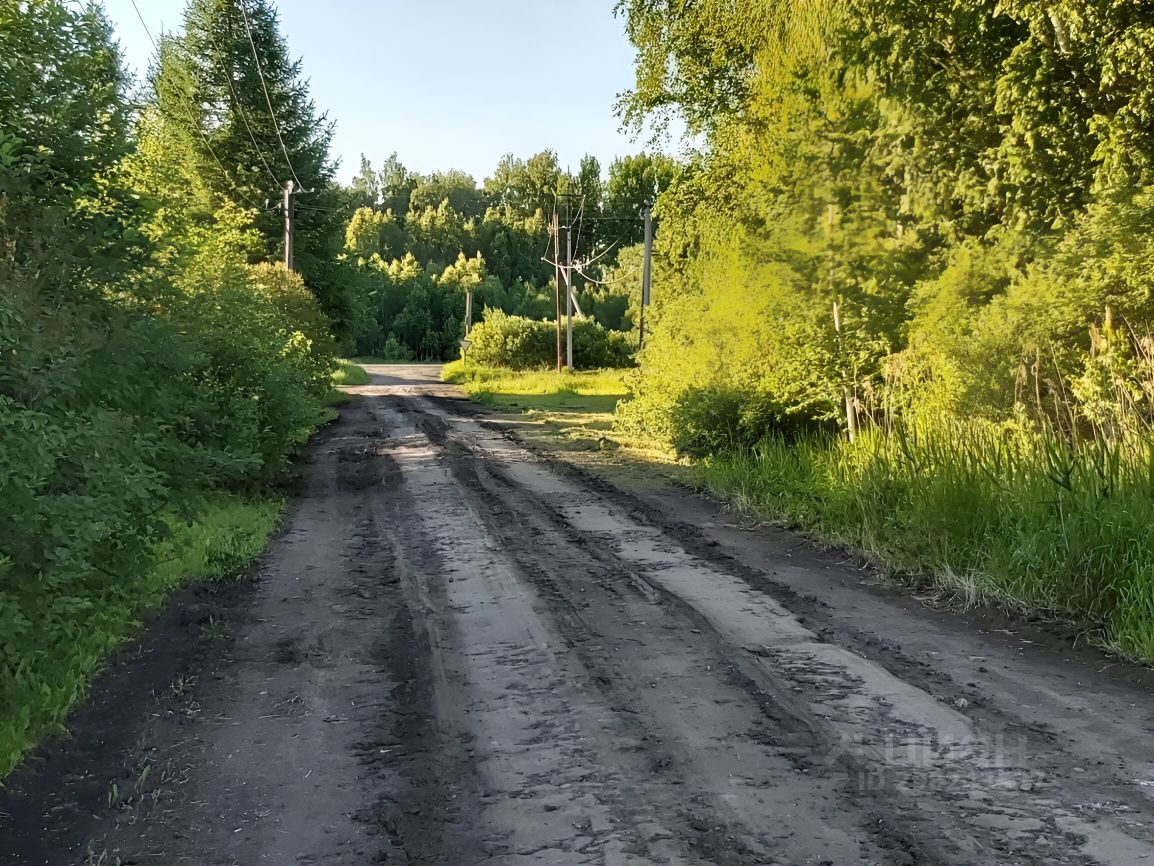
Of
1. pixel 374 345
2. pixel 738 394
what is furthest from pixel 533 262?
pixel 738 394

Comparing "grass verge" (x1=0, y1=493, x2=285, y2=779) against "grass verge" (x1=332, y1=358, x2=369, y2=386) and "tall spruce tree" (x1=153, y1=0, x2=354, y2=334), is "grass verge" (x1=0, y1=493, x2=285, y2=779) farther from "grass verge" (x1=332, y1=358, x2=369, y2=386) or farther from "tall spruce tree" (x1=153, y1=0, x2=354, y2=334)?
"grass verge" (x1=332, y1=358, x2=369, y2=386)

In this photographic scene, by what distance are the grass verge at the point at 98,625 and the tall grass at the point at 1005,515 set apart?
551 cm

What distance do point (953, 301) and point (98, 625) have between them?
8.30 m

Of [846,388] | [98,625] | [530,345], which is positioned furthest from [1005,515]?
[530,345]

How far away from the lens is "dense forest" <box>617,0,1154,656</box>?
6945 mm

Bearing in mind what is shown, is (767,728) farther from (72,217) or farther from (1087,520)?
(72,217)

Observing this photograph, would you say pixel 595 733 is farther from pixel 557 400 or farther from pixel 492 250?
pixel 492 250

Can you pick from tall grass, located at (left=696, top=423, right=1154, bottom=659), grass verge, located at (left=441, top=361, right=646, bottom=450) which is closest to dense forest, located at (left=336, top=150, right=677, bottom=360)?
grass verge, located at (left=441, top=361, right=646, bottom=450)

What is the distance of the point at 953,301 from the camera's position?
955cm

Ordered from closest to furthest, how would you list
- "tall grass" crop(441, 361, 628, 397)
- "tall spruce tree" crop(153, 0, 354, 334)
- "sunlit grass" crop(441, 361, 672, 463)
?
1. "sunlit grass" crop(441, 361, 672, 463)
2. "tall spruce tree" crop(153, 0, 354, 334)
3. "tall grass" crop(441, 361, 628, 397)

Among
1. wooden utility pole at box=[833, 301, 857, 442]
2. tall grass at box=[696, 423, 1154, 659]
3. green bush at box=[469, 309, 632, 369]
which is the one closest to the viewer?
tall grass at box=[696, 423, 1154, 659]

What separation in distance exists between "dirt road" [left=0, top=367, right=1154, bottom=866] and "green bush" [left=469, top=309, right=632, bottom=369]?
44.0 meters

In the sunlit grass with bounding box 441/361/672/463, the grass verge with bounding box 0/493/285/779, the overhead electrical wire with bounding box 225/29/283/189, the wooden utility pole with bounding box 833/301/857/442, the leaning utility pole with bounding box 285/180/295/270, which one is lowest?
the grass verge with bounding box 0/493/285/779

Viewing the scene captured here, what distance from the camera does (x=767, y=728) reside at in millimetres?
4344
